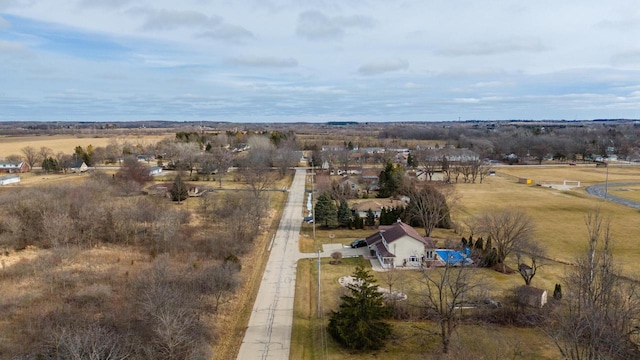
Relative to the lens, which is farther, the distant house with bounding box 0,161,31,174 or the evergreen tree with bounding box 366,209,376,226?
the distant house with bounding box 0,161,31,174

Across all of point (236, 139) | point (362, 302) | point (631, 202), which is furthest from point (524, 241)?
point (236, 139)

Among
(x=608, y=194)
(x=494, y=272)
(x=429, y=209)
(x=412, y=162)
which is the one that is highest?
(x=412, y=162)

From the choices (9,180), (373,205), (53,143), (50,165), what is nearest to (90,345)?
(373,205)

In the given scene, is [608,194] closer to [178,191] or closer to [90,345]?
[178,191]

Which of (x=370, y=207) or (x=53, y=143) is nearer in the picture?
(x=370, y=207)

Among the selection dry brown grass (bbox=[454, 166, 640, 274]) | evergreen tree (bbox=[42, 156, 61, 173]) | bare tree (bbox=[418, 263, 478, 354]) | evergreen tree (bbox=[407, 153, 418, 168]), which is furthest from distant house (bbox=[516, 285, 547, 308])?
evergreen tree (bbox=[42, 156, 61, 173])

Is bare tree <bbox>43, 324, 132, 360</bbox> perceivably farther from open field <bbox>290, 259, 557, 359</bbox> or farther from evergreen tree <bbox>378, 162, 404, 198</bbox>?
evergreen tree <bbox>378, 162, 404, 198</bbox>

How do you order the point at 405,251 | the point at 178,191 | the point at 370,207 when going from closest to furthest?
the point at 405,251 < the point at 370,207 < the point at 178,191
